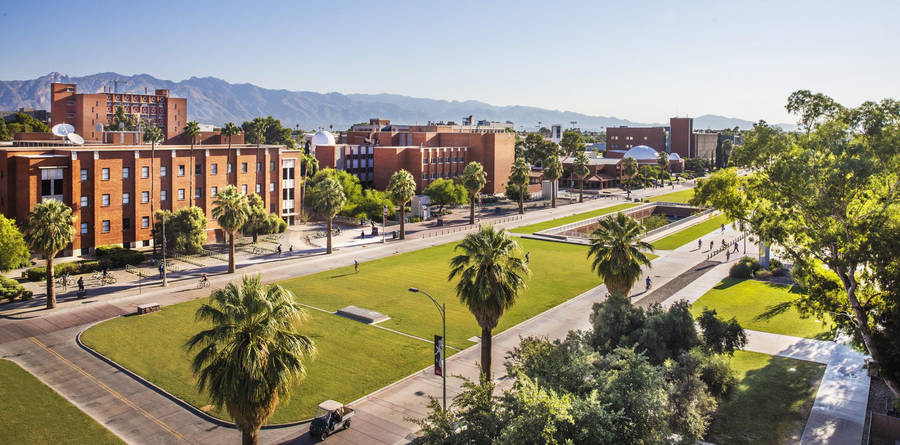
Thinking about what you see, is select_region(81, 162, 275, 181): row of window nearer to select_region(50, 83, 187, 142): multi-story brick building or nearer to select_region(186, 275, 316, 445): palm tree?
select_region(186, 275, 316, 445): palm tree

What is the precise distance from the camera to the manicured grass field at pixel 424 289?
4367 centimetres

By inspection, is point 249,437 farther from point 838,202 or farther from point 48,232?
point 48,232

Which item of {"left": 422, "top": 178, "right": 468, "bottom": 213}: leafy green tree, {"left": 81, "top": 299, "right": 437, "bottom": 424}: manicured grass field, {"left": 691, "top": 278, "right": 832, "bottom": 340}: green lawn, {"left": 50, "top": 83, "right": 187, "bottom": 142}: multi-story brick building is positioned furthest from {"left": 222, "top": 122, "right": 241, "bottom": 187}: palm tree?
{"left": 50, "top": 83, "right": 187, "bottom": 142}: multi-story brick building

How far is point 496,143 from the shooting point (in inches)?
4835

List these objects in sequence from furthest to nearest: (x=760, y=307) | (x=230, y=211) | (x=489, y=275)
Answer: (x=230, y=211), (x=760, y=307), (x=489, y=275)

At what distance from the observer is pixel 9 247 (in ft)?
144

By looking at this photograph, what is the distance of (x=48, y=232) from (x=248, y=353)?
3299 cm

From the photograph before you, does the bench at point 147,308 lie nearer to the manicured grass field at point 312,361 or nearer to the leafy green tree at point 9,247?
the manicured grass field at point 312,361

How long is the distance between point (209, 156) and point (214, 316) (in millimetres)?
56565

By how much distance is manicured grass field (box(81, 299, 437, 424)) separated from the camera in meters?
31.0

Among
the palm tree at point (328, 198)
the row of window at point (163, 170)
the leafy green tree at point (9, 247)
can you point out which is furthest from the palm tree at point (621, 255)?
the row of window at point (163, 170)

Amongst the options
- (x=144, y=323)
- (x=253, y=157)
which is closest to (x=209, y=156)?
(x=253, y=157)

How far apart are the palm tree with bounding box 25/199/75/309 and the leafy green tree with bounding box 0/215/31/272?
0.65 m

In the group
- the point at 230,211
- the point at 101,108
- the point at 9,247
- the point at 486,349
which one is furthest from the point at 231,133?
the point at 101,108
